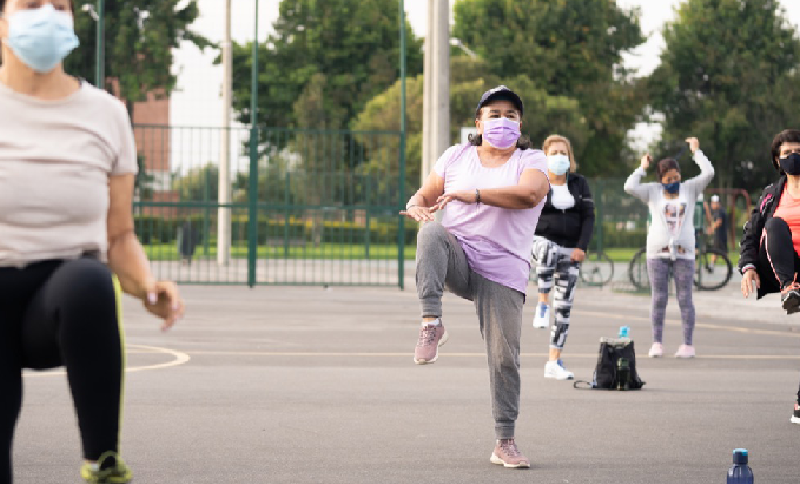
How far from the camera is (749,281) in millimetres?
8375

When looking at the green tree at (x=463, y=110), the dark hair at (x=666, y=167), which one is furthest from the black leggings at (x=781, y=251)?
the green tree at (x=463, y=110)

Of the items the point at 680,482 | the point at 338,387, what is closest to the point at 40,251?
the point at 680,482

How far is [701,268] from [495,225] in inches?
781

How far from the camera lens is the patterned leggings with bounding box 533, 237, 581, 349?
1116 centimetres

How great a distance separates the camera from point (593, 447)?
315 inches

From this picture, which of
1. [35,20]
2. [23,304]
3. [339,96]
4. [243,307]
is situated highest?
[339,96]

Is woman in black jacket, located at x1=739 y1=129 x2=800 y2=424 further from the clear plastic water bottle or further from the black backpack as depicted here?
the clear plastic water bottle

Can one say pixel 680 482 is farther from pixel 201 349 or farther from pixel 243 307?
pixel 243 307

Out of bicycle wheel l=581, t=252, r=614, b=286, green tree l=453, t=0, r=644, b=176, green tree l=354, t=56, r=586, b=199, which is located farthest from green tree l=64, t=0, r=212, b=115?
green tree l=453, t=0, r=644, b=176

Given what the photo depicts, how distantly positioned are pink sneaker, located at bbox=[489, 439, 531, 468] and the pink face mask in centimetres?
154

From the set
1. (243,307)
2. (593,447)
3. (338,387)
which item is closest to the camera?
(593,447)

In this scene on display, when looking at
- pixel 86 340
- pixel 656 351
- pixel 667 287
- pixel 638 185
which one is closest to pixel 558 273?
pixel 638 185

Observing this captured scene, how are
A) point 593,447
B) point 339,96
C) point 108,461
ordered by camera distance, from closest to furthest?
point 108,461, point 593,447, point 339,96

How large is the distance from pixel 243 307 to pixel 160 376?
9.13 meters
